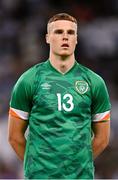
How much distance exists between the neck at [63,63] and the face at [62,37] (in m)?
0.03

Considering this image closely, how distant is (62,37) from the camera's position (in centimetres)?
332

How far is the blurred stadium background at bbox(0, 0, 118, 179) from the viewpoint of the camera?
7258 millimetres

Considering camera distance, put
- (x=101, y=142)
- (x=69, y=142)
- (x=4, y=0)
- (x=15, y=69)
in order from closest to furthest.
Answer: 1. (x=69, y=142)
2. (x=101, y=142)
3. (x=15, y=69)
4. (x=4, y=0)

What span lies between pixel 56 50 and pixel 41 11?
4.39 meters

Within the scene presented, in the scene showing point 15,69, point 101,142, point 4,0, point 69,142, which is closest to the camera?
point 69,142

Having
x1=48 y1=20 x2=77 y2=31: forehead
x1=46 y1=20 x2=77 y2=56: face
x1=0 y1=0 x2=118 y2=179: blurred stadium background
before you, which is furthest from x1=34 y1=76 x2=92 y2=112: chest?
x1=0 y1=0 x2=118 y2=179: blurred stadium background

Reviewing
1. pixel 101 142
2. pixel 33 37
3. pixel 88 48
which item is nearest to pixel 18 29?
pixel 33 37

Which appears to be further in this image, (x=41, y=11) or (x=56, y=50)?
(x=41, y=11)

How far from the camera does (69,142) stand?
3.24 meters

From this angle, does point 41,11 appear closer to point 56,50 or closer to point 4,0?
point 4,0

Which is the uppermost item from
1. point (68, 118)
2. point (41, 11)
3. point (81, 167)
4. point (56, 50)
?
point (41, 11)

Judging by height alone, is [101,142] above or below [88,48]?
below

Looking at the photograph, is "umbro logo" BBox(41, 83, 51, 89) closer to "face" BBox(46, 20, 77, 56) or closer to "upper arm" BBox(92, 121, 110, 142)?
"face" BBox(46, 20, 77, 56)

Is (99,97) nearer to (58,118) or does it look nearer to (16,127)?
(58,118)
